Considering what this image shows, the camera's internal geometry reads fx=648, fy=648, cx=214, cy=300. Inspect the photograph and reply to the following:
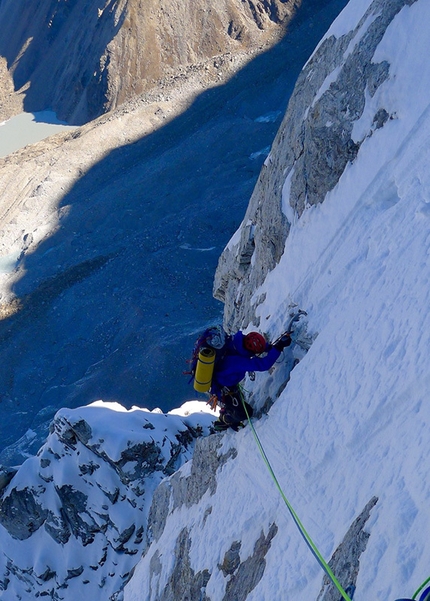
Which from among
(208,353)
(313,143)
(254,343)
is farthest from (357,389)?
(313,143)

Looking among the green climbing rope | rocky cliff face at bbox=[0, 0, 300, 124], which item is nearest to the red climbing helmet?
the green climbing rope

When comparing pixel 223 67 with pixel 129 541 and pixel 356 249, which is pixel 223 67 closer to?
pixel 129 541

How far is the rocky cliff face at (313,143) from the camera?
864 centimetres

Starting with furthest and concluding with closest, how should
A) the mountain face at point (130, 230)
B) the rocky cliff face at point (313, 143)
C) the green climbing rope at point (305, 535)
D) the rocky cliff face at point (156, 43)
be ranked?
1. the rocky cliff face at point (156, 43)
2. the mountain face at point (130, 230)
3. the rocky cliff face at point (313, 143)
4. the green climbing rope at point (305, 535)

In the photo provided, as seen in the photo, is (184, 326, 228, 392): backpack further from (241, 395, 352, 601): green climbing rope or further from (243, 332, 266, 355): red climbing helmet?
(241, 395, 352, 601): green climbing rope

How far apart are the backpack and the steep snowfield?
0.91 m

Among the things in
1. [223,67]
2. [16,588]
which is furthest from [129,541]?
[223,67]

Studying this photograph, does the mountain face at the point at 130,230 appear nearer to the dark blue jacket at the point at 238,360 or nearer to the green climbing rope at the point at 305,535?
the dark blue jacket at the point at 238,360

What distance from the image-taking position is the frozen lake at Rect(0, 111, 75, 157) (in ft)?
127

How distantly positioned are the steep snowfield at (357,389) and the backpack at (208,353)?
2.97 ft

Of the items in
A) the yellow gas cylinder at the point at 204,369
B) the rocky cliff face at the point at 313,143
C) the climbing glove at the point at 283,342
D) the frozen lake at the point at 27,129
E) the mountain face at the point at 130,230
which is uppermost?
the rocky cliff face at the point at 313,143

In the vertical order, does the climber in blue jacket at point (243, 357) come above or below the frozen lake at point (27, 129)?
above

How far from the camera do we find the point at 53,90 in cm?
4041

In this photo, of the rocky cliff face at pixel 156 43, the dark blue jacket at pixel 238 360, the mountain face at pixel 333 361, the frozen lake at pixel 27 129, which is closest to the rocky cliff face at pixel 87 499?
the mountain face at pixel 333 361
